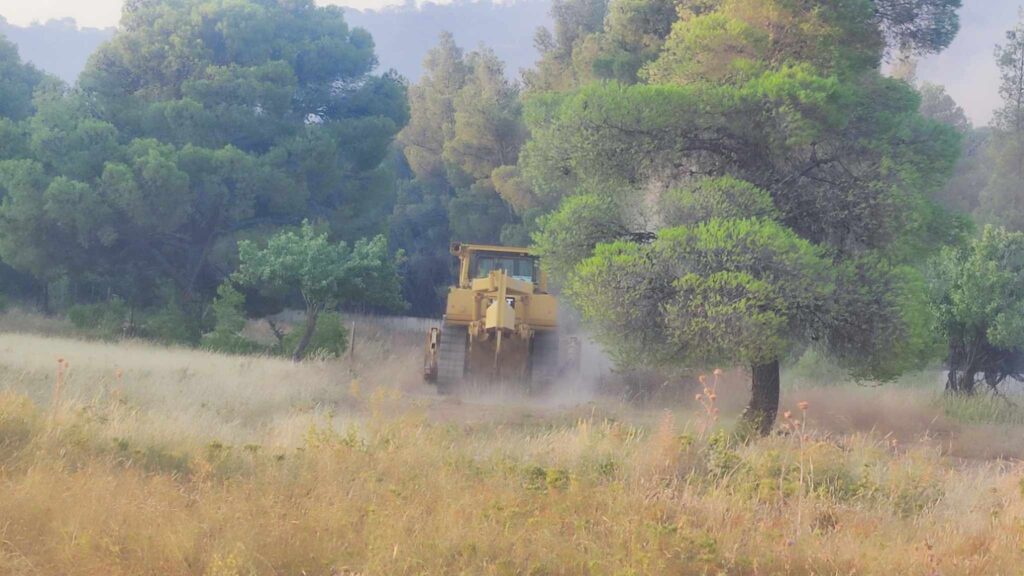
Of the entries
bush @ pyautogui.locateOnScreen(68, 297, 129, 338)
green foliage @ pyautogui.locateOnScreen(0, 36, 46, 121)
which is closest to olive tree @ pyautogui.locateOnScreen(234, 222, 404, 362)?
bush @ pyautogui.locateOnScreen(68, 297, 129, 338)

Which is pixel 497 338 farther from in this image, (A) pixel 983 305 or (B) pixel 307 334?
(A) pixel 983 305

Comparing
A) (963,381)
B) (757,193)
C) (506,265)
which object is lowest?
(963,381)

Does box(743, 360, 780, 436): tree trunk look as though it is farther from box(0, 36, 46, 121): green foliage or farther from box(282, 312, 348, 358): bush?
box(0, 36, 46, 121): green foliage

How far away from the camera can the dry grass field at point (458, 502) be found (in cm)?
556

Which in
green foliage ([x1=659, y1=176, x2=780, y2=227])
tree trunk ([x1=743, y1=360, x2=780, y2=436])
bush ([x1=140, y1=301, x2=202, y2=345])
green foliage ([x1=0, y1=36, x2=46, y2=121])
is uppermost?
green foliage ([x1=0, y1=36, x2=46, y2=121])

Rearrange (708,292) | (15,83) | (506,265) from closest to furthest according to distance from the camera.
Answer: (708,292), (506,265), (15,83)

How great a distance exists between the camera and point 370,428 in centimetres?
871

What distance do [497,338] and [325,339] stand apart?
264 inches

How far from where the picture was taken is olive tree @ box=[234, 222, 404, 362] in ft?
71.7

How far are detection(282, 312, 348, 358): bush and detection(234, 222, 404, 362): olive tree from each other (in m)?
0.23

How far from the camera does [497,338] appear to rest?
18.2 meters

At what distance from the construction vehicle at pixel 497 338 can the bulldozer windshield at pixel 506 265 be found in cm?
101

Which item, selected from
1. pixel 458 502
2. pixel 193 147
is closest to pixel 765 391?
pixel 458 502

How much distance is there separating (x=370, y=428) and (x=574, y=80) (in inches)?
1093
